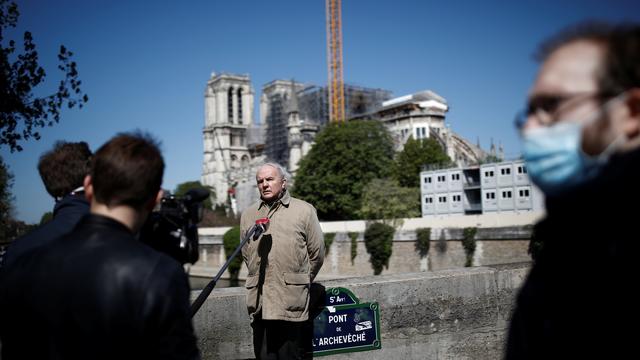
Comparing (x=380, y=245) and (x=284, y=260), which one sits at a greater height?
(x=284, y=260)

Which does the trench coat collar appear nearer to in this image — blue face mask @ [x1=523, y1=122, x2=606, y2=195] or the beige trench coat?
the beige trench coat

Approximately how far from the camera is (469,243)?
104 ft

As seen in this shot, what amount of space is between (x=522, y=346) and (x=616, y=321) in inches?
12.0

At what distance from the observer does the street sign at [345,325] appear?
4.75m

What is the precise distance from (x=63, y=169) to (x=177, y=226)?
87cm

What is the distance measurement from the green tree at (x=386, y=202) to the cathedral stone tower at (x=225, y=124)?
7653 centimetres

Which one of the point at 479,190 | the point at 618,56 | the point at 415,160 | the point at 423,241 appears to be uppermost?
the point at 415,160

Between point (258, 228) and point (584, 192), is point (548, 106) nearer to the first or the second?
point (584, 192)

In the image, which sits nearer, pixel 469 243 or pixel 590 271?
pixel 590 271

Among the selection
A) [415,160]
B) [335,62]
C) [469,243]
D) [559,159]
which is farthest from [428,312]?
[335,62]

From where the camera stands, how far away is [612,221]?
1368 mm

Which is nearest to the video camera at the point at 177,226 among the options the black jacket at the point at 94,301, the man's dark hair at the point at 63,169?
the black jacket at the point at 94,301

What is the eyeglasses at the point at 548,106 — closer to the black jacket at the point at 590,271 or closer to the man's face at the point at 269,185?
the black jacket at the point at 590,271

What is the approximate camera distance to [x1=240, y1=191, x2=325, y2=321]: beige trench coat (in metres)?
4.01
